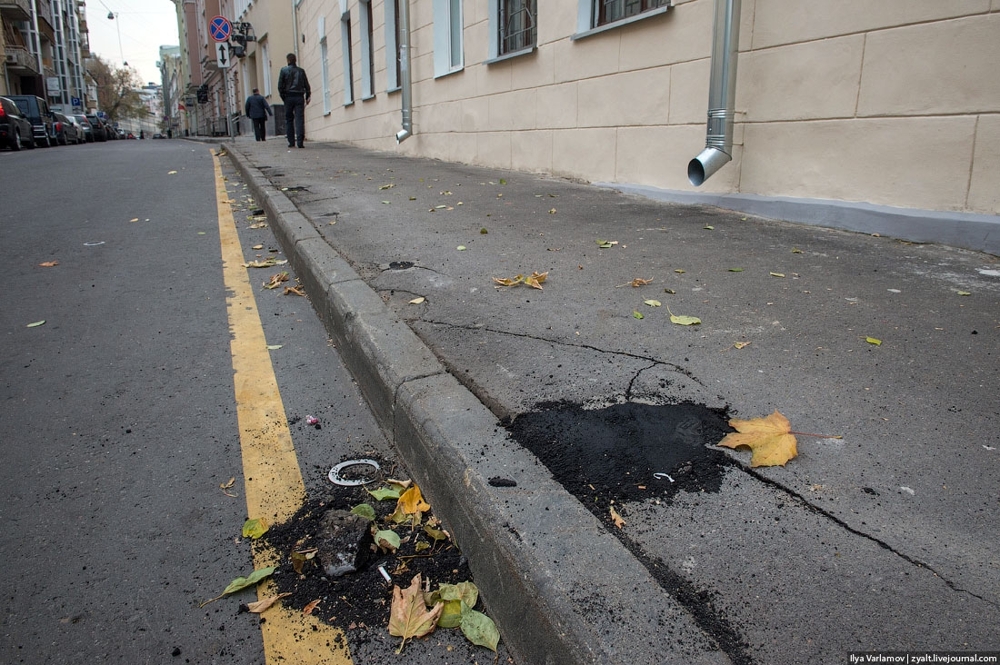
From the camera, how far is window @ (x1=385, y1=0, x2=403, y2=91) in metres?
14.4

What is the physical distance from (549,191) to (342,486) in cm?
618

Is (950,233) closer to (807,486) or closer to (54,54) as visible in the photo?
(807,486)

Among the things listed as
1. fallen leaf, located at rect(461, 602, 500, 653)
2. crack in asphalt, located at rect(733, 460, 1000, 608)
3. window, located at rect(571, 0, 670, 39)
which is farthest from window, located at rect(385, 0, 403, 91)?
fallen leaf, located at rect(461, 602, 500, 653)

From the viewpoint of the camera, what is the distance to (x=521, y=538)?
5.71 feet

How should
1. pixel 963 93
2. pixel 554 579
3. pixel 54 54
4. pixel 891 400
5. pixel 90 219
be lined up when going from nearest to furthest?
pixel 554 579, pixel 891 400, pixel 963 93, pixel 90 219, pixel 54 54

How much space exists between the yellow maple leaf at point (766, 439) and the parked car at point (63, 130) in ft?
114

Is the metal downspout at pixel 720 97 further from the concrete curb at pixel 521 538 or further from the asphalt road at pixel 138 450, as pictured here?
the concrete curb at pixel 521 538

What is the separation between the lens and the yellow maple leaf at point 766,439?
2.22m

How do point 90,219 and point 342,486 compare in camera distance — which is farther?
point 90,219

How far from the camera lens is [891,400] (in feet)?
8.55

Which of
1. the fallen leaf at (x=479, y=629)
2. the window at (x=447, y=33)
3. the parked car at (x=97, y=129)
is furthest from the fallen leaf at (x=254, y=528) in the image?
the parked car at (x=97, y=129)

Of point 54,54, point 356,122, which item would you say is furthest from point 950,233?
A: point 54,54

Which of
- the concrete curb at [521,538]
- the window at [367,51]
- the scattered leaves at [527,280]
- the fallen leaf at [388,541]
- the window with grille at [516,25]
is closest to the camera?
the concrete curb at [521,538]

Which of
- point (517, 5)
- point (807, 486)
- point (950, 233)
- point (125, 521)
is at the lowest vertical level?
point (125, 521)
